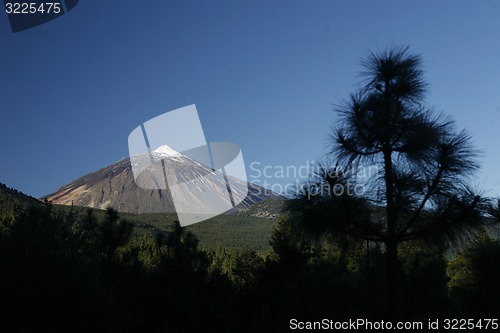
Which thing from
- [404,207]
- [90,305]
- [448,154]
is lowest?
[90,305]

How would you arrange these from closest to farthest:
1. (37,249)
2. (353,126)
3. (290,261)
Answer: (353,126) → (37,249) → (290,261)

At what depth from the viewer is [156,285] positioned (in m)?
21.3

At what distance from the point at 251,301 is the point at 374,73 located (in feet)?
67.3

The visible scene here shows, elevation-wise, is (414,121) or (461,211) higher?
(414,121)

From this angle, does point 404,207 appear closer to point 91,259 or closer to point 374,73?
point 374,73

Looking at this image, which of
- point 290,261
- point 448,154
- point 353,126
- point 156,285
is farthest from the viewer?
point 290,261

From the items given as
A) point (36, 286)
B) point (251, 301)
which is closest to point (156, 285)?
point (251, 301)

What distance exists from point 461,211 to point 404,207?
1019mm

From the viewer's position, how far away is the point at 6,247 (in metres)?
10.9

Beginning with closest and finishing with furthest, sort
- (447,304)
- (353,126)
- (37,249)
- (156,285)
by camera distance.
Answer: (353,126) → (37,249) → (447,304) → (156,285)

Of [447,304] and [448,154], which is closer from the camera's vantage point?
[448,154]

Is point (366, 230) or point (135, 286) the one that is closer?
point (366, 230)

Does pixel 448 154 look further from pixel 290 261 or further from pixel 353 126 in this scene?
pixel 290 261

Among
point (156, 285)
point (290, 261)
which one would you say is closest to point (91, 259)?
point (156, 285)
